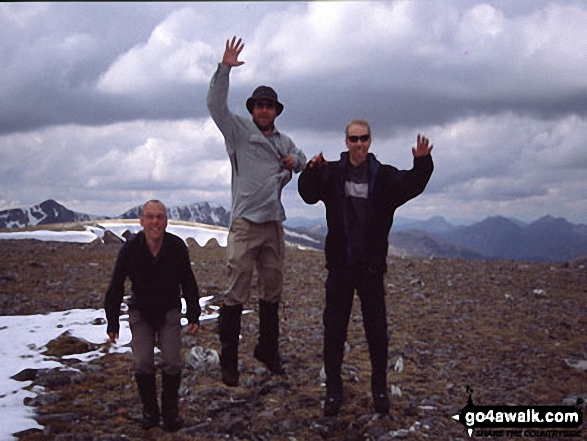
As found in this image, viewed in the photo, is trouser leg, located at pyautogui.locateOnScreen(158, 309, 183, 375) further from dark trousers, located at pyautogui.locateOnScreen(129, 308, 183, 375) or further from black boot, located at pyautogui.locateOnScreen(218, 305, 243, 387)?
black boot, located at pyautogui.locateOnScreen(218, 305, 243, 387)

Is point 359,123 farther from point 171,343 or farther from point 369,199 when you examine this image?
point 171,343

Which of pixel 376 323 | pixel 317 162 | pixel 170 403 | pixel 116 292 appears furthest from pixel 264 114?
pixel 170 403

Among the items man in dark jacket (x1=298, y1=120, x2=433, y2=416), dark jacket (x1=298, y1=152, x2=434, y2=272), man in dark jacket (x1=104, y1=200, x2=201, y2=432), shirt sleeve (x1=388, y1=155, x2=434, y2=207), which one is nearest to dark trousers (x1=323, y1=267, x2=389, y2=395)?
man in dark jacket (x1=298, y1=120, x2=433, y2=416)

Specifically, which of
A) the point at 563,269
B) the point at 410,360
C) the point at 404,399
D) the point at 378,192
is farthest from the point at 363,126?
the point at 563,269

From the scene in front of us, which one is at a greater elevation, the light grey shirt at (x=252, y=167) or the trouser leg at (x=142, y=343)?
the light grey shirt at (x=252, y=167)

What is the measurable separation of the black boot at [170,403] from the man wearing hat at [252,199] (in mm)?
1336

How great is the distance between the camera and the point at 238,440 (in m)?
5.42

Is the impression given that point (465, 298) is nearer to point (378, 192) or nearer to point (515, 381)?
point (515, 381)

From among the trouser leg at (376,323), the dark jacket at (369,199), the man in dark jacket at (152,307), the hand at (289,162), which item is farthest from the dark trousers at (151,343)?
the hand at (289,162)

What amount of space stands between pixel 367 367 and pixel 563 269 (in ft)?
41.2

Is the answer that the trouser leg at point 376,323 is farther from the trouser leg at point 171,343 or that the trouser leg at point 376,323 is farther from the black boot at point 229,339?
the trouser leg at point 171,343

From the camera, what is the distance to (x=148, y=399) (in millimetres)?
5594

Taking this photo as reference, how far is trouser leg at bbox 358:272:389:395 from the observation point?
19.2 ft

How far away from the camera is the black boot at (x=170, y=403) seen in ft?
18.2
